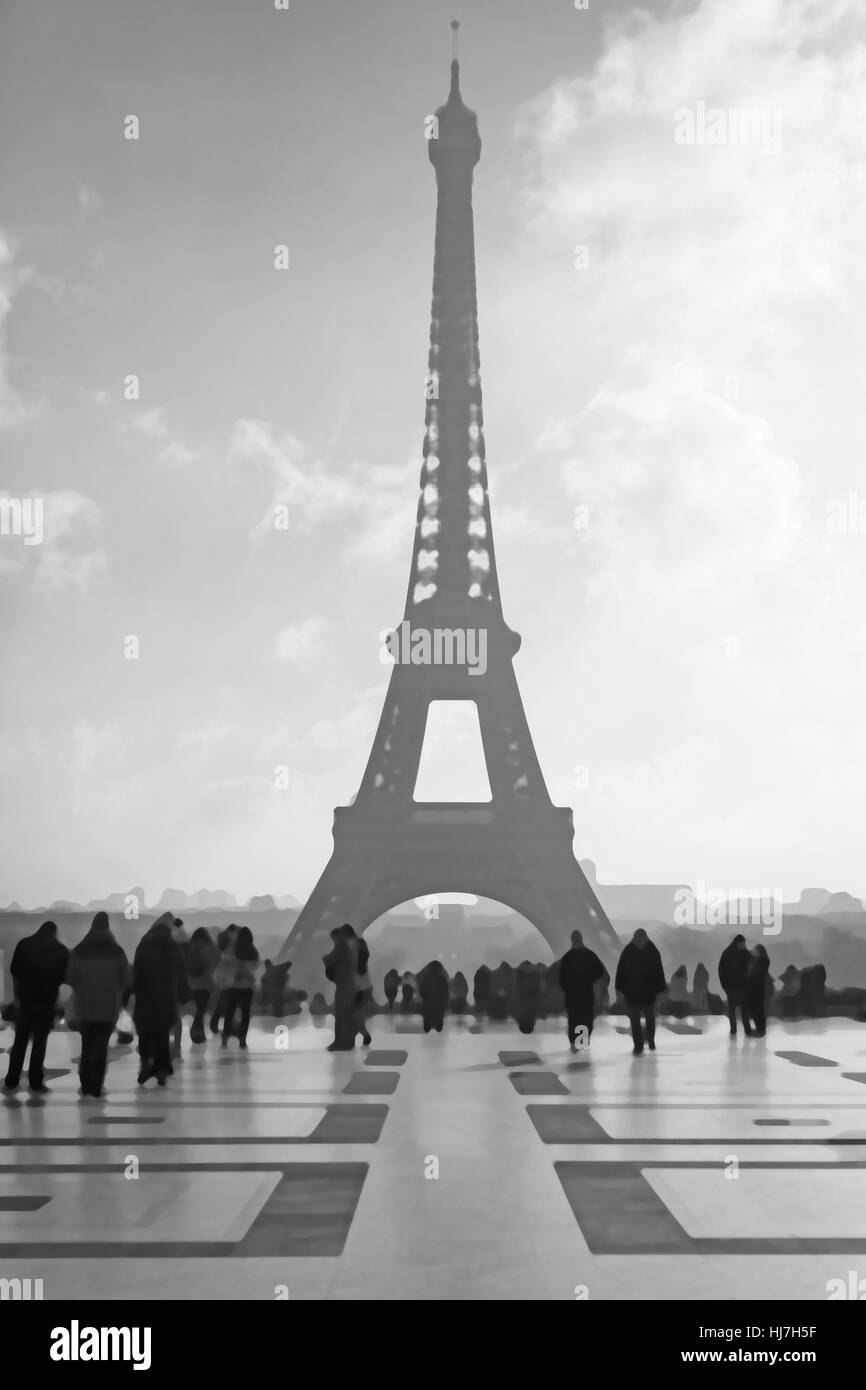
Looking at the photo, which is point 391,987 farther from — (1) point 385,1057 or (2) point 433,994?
(1) point 385,1057

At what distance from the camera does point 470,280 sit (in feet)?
145

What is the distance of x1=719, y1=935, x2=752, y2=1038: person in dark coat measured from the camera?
17.8 metres

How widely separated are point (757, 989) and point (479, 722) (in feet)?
79.0

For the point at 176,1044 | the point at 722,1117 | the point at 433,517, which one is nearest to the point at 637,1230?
the point at 722,1117

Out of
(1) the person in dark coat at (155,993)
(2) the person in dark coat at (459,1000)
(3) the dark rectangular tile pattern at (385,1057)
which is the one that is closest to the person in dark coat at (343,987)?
(3) the dark rectangular tile pattern at (385,1057)

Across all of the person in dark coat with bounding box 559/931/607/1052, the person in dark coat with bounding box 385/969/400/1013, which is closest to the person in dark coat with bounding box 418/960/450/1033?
the person in dark coat with bounding box 559/931/607/1052

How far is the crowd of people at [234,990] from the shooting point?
12.1m

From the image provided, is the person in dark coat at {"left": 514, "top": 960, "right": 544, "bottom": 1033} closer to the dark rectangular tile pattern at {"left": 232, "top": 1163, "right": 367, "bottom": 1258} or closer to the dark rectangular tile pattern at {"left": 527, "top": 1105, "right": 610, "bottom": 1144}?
the dark rectangular tile pattern at {"left": 527, "top": 1105, "right": 610, "bottom": 1144}

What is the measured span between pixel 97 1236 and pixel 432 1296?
1851mm

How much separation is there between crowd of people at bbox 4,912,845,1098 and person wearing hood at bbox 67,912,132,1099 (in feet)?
0.03

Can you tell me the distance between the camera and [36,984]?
39.6 ft

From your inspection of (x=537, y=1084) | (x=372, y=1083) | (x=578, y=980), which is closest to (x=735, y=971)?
(x=578, y=980)

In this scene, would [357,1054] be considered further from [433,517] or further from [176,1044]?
[433,517]

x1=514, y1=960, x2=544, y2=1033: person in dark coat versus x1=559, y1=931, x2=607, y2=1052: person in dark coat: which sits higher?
x1=559, y1=931, x2=607, y2=1052: person in dark coat
